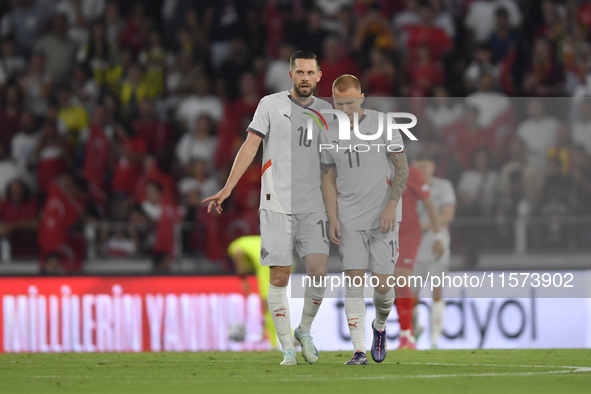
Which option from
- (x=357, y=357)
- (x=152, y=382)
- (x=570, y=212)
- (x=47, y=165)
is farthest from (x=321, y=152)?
(x=47, y=165)

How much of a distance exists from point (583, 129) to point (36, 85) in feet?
27.9

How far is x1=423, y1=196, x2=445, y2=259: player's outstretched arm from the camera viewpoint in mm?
9492

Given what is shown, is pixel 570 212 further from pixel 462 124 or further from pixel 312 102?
pixel 312 102

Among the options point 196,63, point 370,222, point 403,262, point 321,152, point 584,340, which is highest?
point 196,63

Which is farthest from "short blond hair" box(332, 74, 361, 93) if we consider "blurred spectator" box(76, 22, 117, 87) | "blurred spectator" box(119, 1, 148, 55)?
"blurred spectator" box(119, 1, 148, 55)

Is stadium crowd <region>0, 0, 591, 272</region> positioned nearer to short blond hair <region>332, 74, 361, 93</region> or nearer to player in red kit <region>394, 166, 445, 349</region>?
player in red kit <region>394, 166, 445, 349</region>

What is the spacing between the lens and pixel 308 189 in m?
6.89

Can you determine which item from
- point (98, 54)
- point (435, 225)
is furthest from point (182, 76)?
point (435, 225)

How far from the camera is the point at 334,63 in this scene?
13.8m

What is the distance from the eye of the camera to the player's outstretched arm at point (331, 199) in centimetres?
695

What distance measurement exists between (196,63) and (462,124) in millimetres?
5577

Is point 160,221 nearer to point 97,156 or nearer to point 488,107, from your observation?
point 97,156

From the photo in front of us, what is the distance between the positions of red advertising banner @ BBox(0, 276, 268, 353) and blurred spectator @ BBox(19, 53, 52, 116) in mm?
4421

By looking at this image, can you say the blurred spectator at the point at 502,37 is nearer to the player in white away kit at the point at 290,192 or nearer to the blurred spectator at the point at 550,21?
the blurred spectator at the point at 550,21
